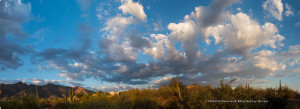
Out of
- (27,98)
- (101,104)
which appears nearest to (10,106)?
(27,98)

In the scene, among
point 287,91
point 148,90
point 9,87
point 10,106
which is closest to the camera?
point 10,106

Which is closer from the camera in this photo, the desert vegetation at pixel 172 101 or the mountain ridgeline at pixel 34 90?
the desert vegetation at pixel 172 101

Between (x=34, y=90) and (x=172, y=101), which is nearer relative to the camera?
(x=172, y=101)

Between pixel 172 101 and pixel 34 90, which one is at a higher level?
pixel 172 101

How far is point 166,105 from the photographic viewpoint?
1745 cm

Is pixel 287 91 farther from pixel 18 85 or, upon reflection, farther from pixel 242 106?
pixel 18 85

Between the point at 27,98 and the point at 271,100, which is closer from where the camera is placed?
the point at 27,98

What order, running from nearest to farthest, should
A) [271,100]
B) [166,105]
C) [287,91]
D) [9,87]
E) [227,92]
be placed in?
[227,92] < [166,105] < [271,100] < [287,91] < [9,87]

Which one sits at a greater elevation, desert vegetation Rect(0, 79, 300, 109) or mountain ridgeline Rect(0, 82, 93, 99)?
desert vegetation Rect(0, 79, 300, 109)

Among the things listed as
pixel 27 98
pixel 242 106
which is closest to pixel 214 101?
pixel 242 106

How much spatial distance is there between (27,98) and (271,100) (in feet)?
74.7

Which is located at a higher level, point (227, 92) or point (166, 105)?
point (227, 92)

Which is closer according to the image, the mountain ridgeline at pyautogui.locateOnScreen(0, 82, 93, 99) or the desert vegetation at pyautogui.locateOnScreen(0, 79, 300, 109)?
the desert vegetation at pyautogui.locateOnScreen(0, 79, 300, 109)

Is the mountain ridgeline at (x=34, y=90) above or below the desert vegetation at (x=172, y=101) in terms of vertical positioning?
below
